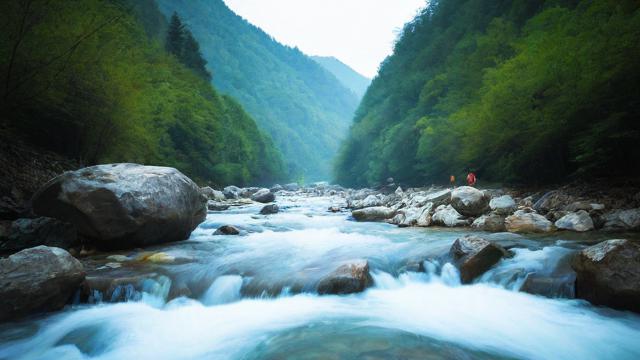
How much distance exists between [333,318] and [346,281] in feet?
3.22

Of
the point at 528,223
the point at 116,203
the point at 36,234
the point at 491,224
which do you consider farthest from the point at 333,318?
the point at 528,223

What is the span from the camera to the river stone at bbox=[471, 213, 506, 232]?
9.05 metres

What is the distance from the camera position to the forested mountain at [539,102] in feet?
31.7

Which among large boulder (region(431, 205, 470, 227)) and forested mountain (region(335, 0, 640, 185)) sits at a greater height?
forested mountain (region(335, 0, 640, 185))

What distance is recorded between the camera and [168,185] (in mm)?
7680

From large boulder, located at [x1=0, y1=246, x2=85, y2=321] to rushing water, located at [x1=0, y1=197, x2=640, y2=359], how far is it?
191 mm

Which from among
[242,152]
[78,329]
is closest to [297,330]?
[78,329]

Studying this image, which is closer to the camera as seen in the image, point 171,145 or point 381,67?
point 171,145

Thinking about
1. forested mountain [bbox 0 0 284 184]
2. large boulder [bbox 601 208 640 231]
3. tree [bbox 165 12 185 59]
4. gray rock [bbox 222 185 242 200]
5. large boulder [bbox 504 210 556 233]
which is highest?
tree [bbox 165 12 185 59]

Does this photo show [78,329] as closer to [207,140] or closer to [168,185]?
[168,185]

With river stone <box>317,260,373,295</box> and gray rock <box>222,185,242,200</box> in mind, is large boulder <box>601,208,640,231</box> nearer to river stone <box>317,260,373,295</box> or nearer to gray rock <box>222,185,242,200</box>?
river stone <box>317,260,373,295</box>

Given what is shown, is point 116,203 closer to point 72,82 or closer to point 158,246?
point 158,246

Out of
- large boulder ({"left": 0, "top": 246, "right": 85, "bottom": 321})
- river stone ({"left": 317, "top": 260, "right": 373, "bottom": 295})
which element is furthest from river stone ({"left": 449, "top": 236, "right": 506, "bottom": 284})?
large boulder ({"left": 0, "top": 246, "right": 85, "bottom": 321})

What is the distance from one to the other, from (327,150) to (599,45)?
15969cm
